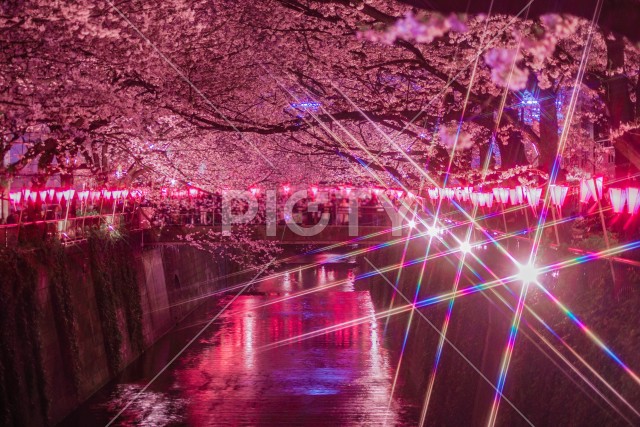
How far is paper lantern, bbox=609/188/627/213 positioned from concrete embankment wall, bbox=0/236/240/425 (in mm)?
11917

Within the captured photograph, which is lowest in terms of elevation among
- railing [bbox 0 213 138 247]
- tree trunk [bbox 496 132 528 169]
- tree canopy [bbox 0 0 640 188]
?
railing [bbox 0 213 138 247]

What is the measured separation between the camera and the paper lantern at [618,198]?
1235cm

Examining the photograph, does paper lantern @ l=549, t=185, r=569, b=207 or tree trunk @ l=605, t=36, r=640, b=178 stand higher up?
tree trunk @ l=605, t=36, r=640, b=178

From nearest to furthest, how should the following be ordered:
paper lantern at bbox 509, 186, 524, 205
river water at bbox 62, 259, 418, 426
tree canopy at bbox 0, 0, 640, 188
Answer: tree canopy at bbox 0, 0, 640, 188 → paper lantern at bbox 509, 186, 524, 205 → river water at bbox 62, 259, 418, 426

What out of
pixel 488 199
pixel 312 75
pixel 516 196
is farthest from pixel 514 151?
pixel 312 75

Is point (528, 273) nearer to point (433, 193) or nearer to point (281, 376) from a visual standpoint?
point (281, 376)

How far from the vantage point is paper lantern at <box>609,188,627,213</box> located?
40.5 ft

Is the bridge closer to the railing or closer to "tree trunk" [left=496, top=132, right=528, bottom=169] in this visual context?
the railing

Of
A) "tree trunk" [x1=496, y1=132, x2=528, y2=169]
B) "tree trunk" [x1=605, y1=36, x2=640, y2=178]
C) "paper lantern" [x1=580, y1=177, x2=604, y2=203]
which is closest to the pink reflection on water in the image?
"tree trunk" [x1=496, y1=132, x2=528, y2=169]

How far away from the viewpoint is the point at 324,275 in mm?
58562

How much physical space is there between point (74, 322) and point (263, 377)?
22.6 feet

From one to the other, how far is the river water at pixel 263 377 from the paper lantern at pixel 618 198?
9350mm

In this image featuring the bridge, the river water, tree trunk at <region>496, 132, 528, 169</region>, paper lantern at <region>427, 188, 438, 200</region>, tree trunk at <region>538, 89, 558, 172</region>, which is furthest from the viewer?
the bridge

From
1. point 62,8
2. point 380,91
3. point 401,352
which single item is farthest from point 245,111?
point 62,8
